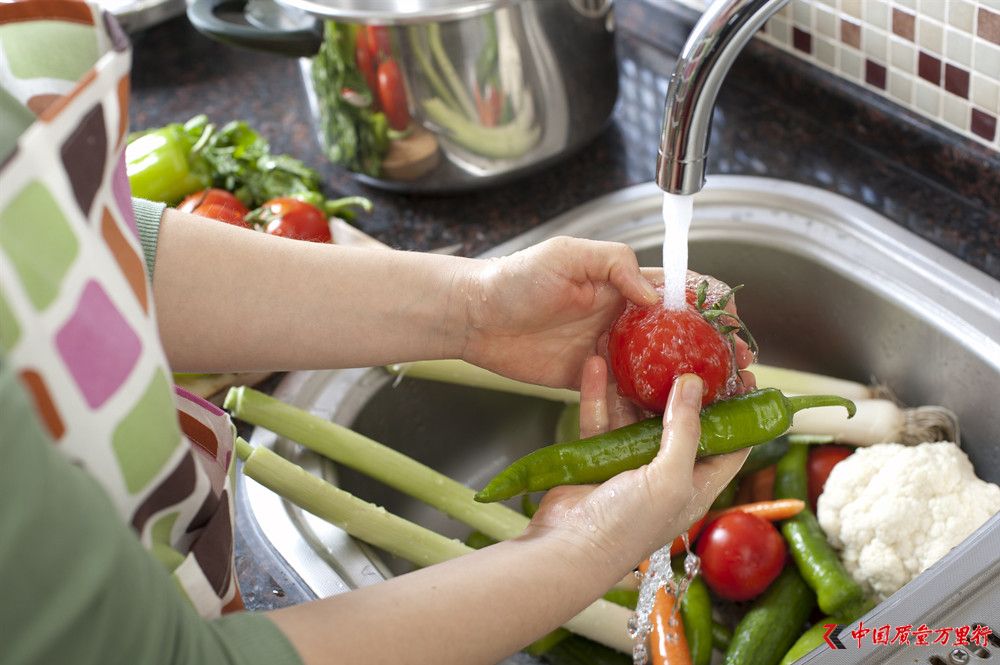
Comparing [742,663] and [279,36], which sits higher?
[279,36]

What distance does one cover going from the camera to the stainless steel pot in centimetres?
121

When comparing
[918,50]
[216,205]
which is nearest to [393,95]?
[216,205]

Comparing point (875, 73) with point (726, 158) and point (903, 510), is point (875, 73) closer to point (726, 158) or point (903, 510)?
point (726, 158)

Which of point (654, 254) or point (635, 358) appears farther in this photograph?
point (654, 254)

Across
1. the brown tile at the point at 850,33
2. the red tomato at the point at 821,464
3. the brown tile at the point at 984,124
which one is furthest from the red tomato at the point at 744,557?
the brown tile at the point at 850,33

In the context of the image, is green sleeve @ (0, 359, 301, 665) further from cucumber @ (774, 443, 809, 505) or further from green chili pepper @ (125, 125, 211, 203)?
green chili pepper @ (125, 125, 211, 203)

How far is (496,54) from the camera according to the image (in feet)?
4.03

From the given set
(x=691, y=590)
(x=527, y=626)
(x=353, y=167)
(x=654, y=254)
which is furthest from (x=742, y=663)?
(x=353, y=167)

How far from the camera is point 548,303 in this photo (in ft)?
3.19

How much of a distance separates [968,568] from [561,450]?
0.35 meters

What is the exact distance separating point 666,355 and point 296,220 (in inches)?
23.6

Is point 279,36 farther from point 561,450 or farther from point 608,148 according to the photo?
point 561,450

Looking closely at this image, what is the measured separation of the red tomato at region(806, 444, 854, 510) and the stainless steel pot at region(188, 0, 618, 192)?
0.51m

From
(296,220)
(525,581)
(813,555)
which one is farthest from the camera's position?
(296,220)
